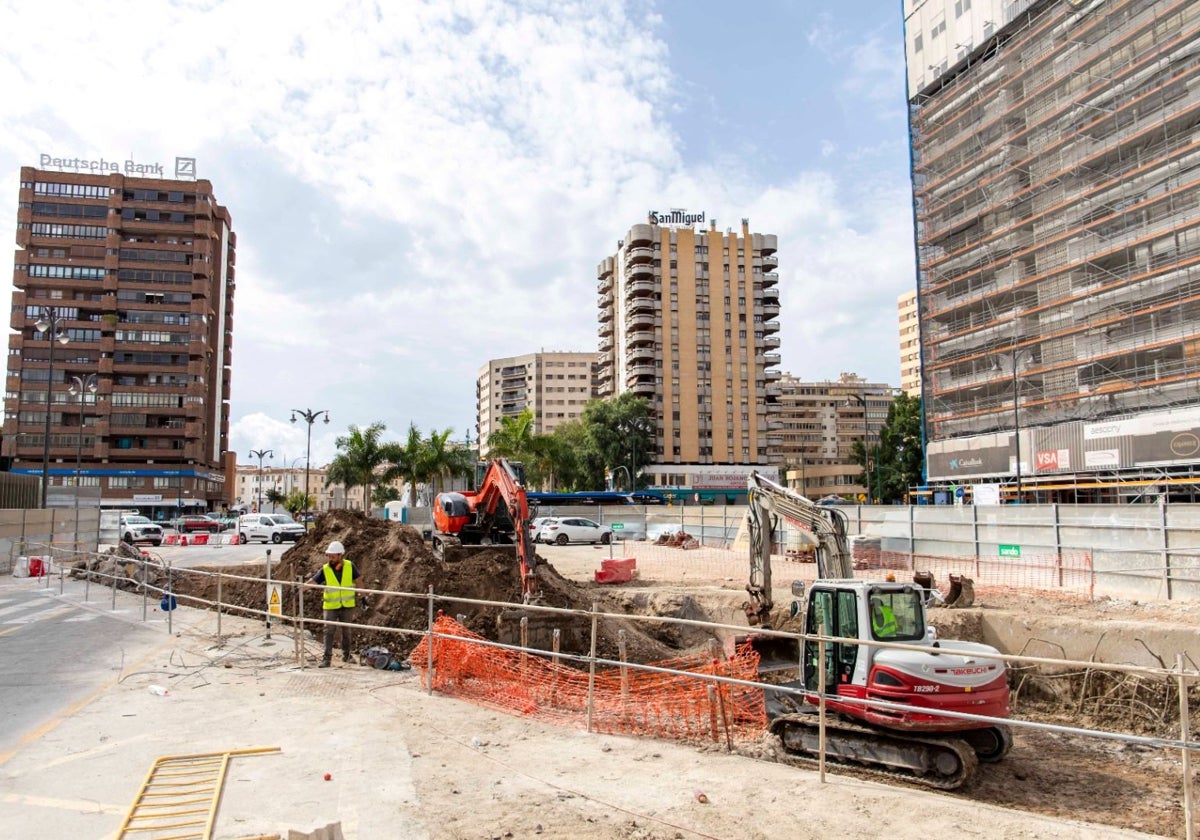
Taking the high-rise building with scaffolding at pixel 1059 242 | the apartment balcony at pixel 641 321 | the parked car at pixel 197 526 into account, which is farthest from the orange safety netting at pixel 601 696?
the apartment balcony at pixel 641 321

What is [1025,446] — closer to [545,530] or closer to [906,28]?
[545,530]

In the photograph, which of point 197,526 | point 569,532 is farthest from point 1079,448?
point 197,526

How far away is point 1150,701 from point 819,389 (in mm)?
133230

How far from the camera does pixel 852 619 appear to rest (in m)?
10.0

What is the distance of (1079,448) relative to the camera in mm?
43438

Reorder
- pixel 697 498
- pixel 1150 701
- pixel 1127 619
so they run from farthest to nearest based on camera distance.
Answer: pixel 697 498
pixel 1127 619
pixel 1150 701

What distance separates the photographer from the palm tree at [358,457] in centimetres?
6650

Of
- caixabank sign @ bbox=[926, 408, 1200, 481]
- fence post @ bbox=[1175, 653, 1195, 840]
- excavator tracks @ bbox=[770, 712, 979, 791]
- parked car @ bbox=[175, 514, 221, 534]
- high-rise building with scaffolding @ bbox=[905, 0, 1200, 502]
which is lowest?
excavator tracks @ bbox=[770, 712, 979, 791]

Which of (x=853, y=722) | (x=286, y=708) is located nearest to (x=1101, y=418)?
(x=853, y=722)

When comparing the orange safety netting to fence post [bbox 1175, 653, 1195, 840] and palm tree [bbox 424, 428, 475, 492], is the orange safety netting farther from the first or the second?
palm tree [bbox 424, 428, 475, 492]

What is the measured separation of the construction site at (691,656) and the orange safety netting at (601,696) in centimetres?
3

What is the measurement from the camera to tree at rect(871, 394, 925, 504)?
74.8m

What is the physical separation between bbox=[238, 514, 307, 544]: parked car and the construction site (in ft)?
58.8

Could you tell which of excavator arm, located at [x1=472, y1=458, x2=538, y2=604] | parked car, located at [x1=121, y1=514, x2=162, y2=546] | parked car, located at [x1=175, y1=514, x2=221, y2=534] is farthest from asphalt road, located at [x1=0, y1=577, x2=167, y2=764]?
parked car, located at [x1=175, y1=514, x2=221, y2=534]
